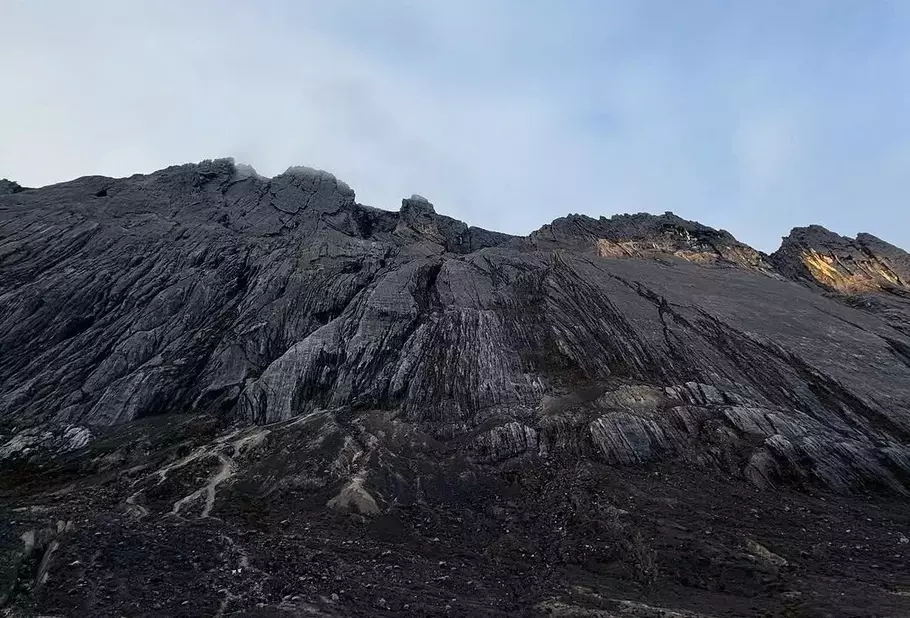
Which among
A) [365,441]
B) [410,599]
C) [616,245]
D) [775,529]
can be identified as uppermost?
[616,245]

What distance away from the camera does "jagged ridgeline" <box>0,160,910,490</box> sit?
→ 36.3 m

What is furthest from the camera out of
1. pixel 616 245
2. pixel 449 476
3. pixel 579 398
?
pixel 616 245

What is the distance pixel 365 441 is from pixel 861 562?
2650 centimetres

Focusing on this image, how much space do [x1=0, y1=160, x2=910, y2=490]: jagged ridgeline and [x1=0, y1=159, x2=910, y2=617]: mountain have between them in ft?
0.84

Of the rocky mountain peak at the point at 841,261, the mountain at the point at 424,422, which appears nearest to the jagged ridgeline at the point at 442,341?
the mountain at the point at 424,422

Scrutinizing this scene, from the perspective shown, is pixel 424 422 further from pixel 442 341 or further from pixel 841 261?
pixel 841 261

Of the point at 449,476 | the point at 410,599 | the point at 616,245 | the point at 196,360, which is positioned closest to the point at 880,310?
the point at 616,245

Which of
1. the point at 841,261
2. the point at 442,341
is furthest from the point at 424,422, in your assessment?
the point at 841,261

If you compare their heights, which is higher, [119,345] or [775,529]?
[119,345]

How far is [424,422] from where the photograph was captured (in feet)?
129

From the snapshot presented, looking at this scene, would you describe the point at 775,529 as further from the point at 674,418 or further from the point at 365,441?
the point at 365,441

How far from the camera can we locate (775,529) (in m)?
26.0

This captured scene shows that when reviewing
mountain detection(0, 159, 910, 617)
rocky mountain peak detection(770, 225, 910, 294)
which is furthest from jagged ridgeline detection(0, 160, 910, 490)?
rocky mountain peak detection(770, 225, 910, 294)

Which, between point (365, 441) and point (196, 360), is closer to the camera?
point (365, 441)
